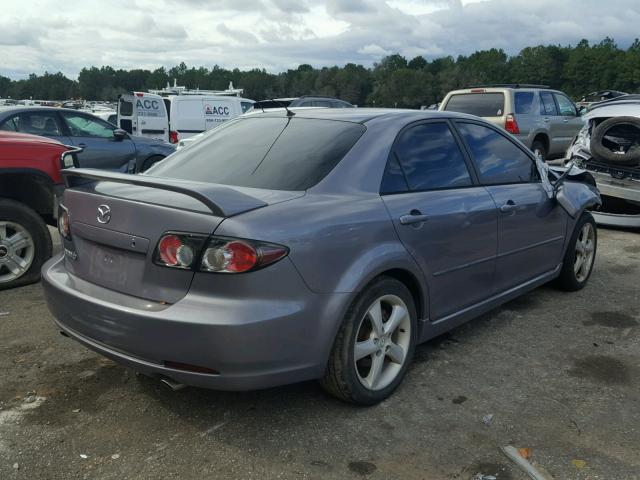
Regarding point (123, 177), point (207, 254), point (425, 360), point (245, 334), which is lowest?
point (425, 360)

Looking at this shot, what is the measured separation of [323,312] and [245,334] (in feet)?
1.34

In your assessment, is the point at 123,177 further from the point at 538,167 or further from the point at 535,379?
the point at 538,167

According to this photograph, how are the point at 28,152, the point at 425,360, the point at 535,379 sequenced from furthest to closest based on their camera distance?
the point at 28,152, the point at 425,360, the point at 535,379

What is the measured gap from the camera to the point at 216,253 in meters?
2.56

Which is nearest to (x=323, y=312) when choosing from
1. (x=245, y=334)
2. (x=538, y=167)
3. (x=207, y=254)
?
(x=245, y=334)

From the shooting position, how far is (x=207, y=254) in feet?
8.45

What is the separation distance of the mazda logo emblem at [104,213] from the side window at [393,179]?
1.38m

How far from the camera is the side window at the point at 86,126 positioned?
930 centimetres

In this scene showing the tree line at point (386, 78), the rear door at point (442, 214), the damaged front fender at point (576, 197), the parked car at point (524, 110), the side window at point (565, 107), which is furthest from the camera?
the tree line at point (386, 78)

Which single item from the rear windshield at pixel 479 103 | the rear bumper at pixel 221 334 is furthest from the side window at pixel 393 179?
the rear windshield at pixel 479 103

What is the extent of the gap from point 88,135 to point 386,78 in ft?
376

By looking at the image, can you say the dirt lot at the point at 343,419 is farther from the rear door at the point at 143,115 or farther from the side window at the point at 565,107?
the rear door at the point at 143,115

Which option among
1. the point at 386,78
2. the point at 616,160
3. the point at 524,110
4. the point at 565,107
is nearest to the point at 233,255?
the point at 616,160

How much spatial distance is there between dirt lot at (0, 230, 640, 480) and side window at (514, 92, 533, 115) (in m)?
8.50
